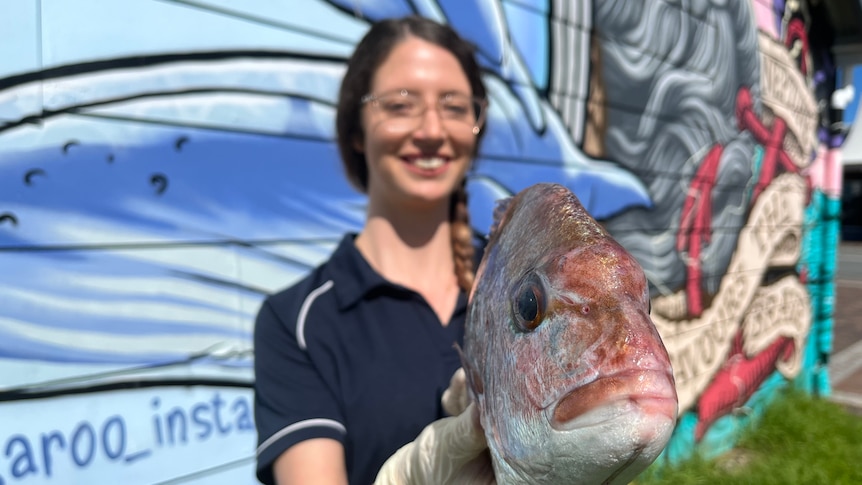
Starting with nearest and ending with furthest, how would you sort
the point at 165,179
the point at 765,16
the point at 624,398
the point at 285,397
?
the point at 624,398 < the point at 285,397 < the point at 165,179 < the point at 765,16

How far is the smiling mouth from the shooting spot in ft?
1.69

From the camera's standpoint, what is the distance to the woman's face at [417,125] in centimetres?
129

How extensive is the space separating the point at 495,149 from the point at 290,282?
4.18ft

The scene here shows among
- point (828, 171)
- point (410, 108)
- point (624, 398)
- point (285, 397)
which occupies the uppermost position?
point (410, 108)

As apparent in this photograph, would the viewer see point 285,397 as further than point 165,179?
No

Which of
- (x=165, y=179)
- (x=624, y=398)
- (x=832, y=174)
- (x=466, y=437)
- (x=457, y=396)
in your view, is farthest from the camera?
(x=832, y=174)

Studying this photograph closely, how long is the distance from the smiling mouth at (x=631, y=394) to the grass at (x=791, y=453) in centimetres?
344

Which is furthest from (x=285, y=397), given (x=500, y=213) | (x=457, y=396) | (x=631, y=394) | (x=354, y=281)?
(x=631, y=394)

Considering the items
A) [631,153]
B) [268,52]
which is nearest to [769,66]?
[631,153]

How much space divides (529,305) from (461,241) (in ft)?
2.78

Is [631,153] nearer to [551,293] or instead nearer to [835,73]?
[551,293]

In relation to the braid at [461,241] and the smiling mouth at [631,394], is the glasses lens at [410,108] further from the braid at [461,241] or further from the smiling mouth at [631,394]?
the smiling mouth at [631,394]

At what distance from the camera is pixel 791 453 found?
4.28 meters

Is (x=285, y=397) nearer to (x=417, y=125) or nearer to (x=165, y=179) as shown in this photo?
(x=417, y=125)
